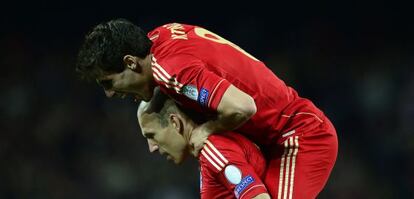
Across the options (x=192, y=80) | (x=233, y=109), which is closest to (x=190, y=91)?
(x=192, y=80)

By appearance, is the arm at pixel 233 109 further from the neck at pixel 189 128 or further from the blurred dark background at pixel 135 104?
the blurred dark background at pixel 135 104

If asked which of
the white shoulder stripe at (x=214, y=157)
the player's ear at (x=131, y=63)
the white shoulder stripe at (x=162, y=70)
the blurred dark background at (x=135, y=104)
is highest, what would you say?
the white shoulder stripe at (x=162, y=70)

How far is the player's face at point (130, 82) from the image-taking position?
2.65 metres

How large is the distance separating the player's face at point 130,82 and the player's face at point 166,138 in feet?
0.52

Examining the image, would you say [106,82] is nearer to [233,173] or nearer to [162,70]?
[162,70]

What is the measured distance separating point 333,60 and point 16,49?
2.18 metres

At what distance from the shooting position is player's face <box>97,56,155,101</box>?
265 centimetres

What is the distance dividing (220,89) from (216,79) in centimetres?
4

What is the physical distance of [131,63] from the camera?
2625 millimetres

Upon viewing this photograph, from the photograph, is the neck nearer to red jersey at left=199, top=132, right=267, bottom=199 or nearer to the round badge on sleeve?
red jersey at left=199, top=132, right=267, bottom=199

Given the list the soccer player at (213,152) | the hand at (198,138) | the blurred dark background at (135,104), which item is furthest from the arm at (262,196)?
the blurred dark background at (135,104)

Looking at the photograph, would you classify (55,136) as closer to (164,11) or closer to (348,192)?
(164,11)

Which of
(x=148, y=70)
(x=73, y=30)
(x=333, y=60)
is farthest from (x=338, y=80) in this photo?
(x=148, y=70)

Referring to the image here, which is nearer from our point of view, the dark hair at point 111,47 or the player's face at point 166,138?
the dark hair at point 111,47
